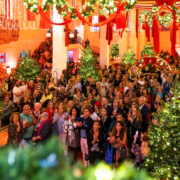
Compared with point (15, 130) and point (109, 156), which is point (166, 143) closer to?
point (109, 156)

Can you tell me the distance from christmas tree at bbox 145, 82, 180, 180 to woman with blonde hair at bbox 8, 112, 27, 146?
2.83m

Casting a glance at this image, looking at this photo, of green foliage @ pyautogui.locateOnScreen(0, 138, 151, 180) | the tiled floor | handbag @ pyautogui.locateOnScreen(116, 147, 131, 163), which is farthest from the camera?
the tiled floor

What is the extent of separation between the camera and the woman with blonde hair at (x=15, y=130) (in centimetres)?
564

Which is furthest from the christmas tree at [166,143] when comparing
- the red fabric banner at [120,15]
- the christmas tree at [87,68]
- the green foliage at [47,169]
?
the christmas tree at [87,68]

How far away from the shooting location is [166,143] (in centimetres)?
385

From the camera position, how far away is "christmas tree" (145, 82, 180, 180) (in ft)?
12.1

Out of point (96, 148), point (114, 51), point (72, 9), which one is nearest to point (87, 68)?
point (72, 9)

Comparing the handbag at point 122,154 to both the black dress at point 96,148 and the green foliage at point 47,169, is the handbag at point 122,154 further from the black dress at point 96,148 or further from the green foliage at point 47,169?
the green foliage at point 47,169

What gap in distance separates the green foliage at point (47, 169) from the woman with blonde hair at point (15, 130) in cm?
461

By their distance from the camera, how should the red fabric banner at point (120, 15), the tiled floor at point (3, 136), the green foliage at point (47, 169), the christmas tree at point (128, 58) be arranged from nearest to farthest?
the green foliage at point (47, 169) < the tiled floor at point (3, 136) < the red fabric banner at point (120, 15) < the christmas tree at point (128, 58)

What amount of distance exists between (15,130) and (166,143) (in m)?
3.23

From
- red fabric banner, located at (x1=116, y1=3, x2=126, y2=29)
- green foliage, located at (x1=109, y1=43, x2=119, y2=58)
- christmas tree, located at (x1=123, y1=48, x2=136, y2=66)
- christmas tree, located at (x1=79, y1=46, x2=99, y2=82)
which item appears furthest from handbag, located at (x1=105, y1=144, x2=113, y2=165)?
green foliage, located at (x1=109, y1=43, x2=119, y2=58)

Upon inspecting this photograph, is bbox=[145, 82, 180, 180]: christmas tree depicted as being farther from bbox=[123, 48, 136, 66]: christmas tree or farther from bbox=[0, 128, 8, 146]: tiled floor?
bbox=[123, 48, 136, 66]: christmas tree

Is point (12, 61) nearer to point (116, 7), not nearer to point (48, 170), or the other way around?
point (116, 7)
